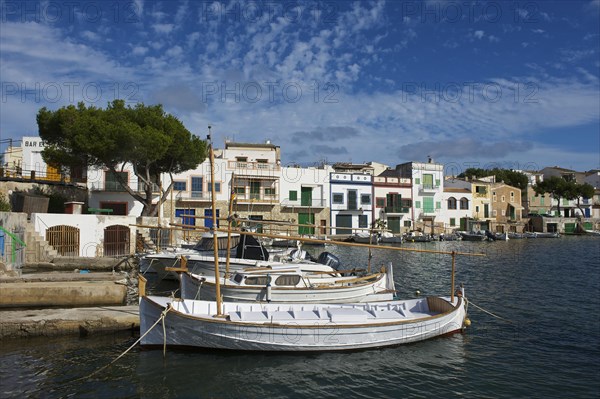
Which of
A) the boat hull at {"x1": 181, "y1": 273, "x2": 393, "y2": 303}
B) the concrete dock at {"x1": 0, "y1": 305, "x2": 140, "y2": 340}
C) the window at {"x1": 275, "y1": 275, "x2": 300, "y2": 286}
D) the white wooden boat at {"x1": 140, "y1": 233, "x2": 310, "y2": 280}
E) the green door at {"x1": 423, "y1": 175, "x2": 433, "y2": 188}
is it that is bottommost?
the concrete dock at {"x1": 0, "y1": 305, "x2": 140, "y2": 340}

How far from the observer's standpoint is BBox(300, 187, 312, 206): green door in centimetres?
5197

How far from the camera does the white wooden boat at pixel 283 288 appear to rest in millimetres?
14719

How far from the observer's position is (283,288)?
48.5 feet

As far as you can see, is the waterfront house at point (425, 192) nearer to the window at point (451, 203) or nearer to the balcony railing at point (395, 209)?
the balcony railing at point (395, 209)

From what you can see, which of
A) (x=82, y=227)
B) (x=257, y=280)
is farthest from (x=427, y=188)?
(x=257, y=280)

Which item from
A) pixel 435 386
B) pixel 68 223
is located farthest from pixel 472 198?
pixel 435 386

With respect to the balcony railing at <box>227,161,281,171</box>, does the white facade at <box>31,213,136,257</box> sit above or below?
below

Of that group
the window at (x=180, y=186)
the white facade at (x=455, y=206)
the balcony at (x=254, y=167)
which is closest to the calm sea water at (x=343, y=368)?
the window at (x=180, y=186)

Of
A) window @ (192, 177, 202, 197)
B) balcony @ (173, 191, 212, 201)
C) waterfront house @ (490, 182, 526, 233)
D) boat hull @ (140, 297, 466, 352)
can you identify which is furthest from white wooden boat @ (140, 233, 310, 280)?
waterfront house @ (490, 182, 526, 233)

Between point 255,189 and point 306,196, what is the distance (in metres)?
6.70

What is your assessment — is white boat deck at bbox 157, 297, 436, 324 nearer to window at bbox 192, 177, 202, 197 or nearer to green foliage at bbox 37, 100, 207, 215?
green foliage at bbox 37, 100, 207, 215

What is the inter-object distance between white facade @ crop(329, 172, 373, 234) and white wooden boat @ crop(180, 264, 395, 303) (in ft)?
118

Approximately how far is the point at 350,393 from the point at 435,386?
1981mm

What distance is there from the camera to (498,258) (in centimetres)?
3428
